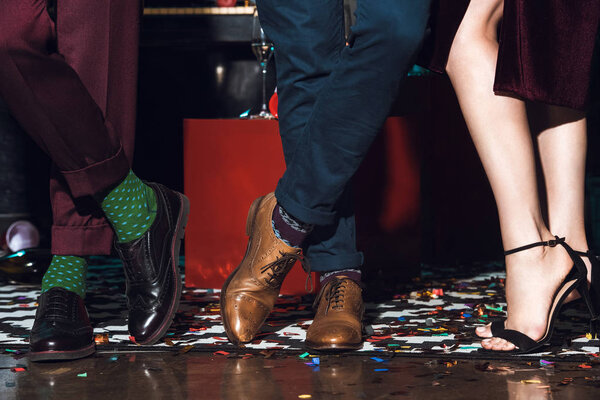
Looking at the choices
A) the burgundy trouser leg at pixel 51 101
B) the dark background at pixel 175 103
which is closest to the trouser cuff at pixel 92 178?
the burgundy trouser leg at pixel 51 101

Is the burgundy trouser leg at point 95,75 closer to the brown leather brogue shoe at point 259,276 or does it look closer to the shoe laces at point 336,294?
the brown leather brogue shoe at point 259,276

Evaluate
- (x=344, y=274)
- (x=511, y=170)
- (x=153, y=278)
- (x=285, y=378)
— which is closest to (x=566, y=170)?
(x=511, y=170)

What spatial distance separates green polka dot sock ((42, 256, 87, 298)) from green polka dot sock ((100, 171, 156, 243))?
0.10 metres

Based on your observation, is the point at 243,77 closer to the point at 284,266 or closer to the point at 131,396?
the point at 284,266

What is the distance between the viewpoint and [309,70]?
1.49m

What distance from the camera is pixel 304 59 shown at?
4.88ft

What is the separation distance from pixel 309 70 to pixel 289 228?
0.29 meters

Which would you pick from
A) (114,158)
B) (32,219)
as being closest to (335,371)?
(114,158)

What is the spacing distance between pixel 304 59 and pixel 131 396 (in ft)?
2.23

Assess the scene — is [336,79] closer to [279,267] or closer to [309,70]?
[309,70]

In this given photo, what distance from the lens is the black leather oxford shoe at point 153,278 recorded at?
57.8 inches

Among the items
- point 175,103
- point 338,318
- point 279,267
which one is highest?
point 175,103

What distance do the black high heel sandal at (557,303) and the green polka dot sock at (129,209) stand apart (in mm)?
665

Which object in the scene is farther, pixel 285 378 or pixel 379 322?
pixel 379 322
